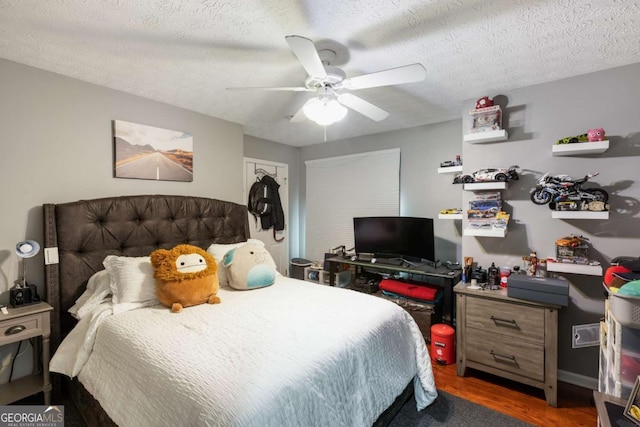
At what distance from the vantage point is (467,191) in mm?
2502

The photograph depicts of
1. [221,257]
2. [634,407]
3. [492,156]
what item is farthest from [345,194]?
[634,407]

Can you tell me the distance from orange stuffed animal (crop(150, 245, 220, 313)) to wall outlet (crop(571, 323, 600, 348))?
241 cm

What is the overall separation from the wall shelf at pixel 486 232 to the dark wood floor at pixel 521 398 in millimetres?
1095

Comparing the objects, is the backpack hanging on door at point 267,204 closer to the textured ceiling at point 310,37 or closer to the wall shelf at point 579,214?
the textured ceiling at point 310,37

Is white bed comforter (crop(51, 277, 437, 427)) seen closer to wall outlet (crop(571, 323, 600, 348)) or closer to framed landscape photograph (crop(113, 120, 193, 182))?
wall outlet (crop(571, 323, 600, 348))

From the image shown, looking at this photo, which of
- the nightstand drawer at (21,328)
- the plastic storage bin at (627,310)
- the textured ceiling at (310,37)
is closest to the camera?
the plastic storage bin at (627,310)

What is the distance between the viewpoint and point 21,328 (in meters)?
1.63

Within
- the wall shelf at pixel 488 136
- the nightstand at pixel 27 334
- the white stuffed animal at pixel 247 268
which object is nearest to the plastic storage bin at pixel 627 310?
the wall shelf at pixel 488 136

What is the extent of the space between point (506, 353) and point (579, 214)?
1076 mm

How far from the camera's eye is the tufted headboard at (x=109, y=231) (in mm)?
1892

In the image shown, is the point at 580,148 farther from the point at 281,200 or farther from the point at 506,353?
the point at 281,200

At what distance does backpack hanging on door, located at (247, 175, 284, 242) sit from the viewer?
3.71m

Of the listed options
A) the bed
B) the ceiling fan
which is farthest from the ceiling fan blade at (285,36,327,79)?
the bed

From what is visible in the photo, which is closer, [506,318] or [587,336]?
[587,336]
